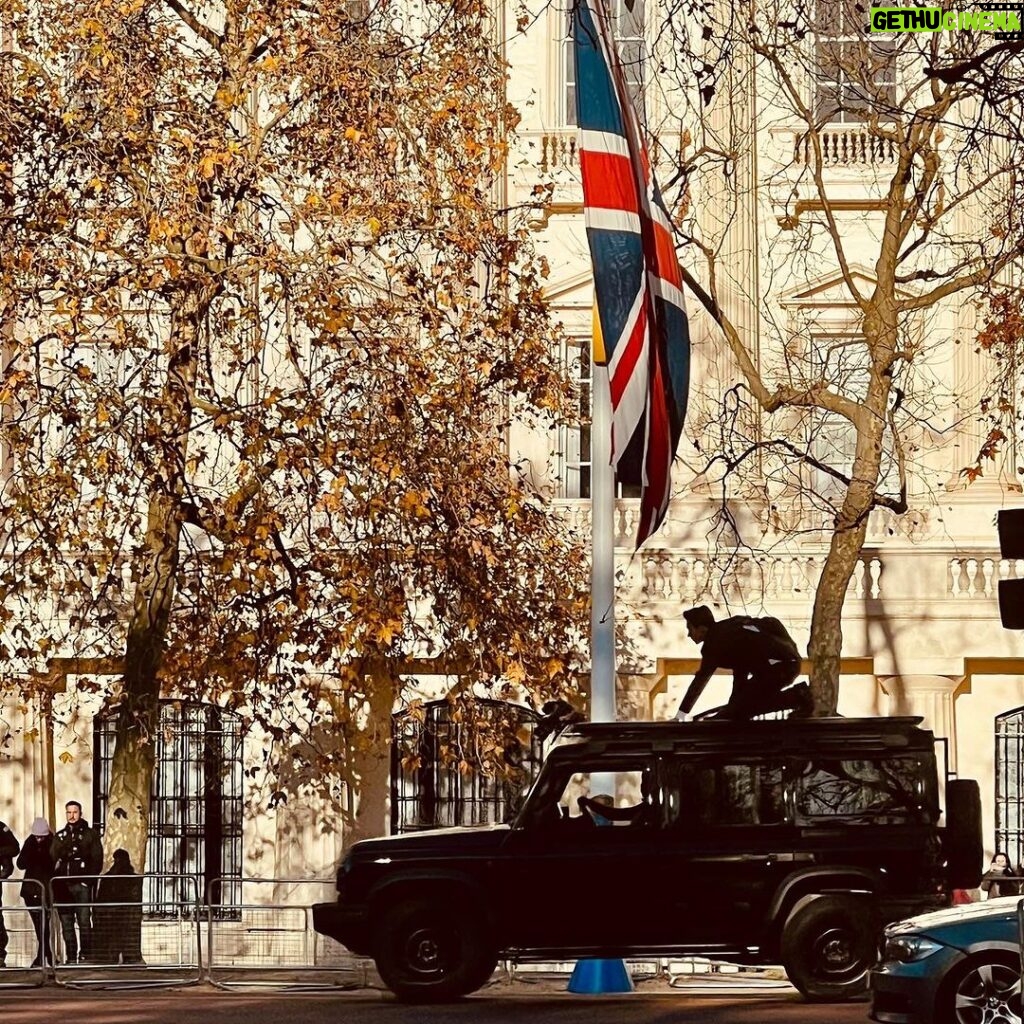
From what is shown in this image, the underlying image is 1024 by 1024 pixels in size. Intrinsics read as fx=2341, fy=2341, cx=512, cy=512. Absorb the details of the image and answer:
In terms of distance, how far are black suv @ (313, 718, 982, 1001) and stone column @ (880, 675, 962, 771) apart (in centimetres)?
1227

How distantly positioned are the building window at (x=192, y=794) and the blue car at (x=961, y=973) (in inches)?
733

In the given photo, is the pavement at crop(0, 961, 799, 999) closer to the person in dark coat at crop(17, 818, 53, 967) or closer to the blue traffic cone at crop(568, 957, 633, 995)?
the blue traffic cone at crop(568, 957, 633, 995)

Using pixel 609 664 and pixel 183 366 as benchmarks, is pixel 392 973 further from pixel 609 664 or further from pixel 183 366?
pixel 183 366

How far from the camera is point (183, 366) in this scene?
23047 mm

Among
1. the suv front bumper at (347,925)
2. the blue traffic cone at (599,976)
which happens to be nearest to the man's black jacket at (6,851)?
the suv front bumper at (347,925)

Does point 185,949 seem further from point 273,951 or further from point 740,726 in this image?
point 740,726

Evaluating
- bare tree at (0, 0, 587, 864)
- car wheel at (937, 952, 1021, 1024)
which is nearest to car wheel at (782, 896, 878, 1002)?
car wheel at (937, 952, 1021, 1024)

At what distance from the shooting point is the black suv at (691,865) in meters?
18.3

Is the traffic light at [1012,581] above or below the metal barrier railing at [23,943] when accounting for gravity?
above

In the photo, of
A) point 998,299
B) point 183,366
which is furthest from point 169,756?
point 998,299

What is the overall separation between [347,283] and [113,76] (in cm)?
294

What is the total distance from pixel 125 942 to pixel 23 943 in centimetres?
127

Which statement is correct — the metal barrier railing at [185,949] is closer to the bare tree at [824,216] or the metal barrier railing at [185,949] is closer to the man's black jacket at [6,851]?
the bare tree at [824,216]

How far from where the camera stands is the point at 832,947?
59.8 ft
